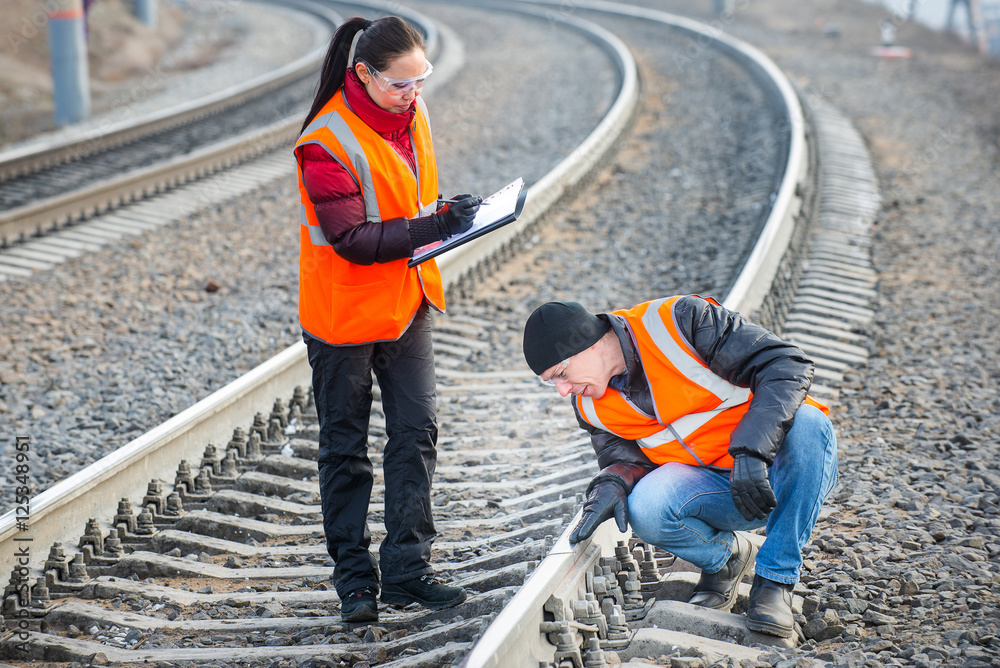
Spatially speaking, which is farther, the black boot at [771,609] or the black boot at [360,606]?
the black boot at [360,606]

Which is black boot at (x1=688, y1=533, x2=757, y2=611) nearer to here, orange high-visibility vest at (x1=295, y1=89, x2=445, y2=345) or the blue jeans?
the blue jeans

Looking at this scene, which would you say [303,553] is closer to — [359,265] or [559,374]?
[359,265]

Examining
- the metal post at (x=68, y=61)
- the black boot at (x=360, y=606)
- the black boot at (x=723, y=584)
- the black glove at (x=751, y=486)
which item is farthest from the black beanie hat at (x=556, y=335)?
the metal post at (x=68, y=61)

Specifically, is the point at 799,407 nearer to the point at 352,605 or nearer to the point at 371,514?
the point at 352,605

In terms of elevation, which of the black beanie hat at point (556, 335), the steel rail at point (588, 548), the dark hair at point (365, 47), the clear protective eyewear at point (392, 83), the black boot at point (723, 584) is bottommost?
the black boot at point (723, 584)

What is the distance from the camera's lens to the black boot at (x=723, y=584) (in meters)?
3.26

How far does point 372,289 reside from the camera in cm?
325

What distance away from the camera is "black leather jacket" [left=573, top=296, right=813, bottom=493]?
9.44 feet

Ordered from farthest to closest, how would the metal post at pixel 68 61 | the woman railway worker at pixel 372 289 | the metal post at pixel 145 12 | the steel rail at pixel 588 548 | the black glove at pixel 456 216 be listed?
the metal post at pixel 145 12 < the metal post at pixel 68 61 < the black glove at pixel 456 216 < the woman railway worker at pixel 372 289 < the steel rail at pixel 588 548

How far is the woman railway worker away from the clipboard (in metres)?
0.04

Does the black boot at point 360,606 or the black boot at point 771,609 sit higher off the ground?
the black boot at point 771,609

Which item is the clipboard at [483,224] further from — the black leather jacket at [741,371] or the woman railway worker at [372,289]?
the black leather jacket at [741,371]

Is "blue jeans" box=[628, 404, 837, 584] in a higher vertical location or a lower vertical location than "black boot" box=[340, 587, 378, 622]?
higher

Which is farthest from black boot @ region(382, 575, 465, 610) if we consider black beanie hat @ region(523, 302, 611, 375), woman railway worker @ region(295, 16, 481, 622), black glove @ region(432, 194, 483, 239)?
black glove @ region(432, 194, 483, 239)
